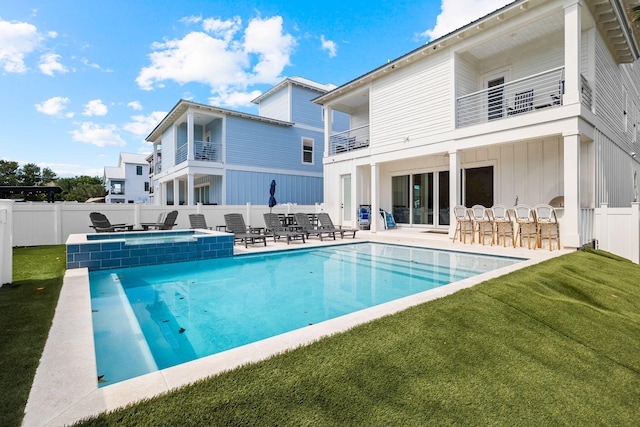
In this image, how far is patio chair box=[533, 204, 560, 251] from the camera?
826cm

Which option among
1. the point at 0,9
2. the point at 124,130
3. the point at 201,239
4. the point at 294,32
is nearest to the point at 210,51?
the point at 294,32

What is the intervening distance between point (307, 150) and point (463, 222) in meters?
13.6

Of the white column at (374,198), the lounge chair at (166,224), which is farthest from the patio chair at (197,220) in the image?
the white column at (374,198)

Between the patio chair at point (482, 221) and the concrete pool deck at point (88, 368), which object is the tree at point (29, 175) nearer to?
the concrete pool deck at point (88, 368)

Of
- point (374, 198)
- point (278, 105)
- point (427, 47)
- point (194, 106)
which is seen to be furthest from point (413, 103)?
point (278, 105)

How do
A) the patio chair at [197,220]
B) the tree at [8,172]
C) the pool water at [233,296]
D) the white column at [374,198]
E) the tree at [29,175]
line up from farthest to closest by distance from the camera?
the tree at [29,175] → the tree at [8,172] → the white column at [374,198] → the patio chair at [197,220] → the pool water at [233,296]

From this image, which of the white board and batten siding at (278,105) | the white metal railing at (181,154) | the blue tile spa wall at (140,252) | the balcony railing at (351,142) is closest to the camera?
the blue tile spa wall at (140,252)

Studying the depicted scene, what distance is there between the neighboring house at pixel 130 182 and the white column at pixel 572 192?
4526 centimetres

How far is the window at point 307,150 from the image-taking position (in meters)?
21.4

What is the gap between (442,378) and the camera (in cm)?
233

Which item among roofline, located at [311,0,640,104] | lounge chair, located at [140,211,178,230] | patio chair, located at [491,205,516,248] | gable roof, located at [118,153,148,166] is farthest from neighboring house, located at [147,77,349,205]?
gable roof, located at [118,153,148,166]

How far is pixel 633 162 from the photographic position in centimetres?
1402

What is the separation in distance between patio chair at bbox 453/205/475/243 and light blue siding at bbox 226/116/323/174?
490 inches

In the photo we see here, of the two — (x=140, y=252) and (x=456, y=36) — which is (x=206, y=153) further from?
(x=456, y=36)
